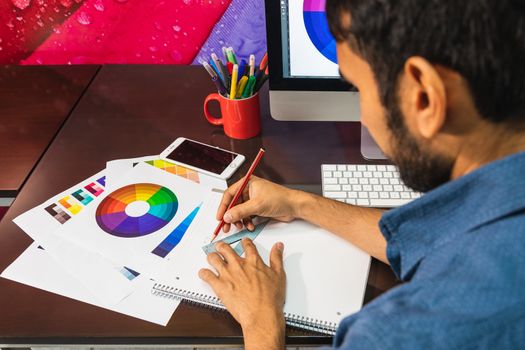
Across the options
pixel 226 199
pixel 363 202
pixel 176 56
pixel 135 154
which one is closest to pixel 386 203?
pixel 363 202

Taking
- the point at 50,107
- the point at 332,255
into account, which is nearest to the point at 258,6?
the point at 50,107

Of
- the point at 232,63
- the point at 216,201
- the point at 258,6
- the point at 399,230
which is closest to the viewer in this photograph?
the point at 399,230

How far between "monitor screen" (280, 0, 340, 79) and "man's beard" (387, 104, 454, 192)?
0.40 m

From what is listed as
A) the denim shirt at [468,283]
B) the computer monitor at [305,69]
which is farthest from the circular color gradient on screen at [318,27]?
the denim shirt at [468,283]

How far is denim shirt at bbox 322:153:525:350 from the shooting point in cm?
47

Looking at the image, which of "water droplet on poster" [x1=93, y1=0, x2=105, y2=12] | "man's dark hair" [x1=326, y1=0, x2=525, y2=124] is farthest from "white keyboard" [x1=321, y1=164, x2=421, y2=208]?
"water droplet on poster" [x1=93, y1=0, x2=105, y2=12]

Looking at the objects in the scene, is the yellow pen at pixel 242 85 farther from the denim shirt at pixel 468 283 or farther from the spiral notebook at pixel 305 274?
the denim shirt at pixel 468 283

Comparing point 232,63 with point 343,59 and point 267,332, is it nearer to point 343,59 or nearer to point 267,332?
point 343,59

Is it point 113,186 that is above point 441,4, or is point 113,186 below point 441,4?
below

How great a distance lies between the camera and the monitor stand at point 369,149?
1.07m

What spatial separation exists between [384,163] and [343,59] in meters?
0.46

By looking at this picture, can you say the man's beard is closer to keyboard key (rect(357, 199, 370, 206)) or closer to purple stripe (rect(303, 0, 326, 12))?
keyboard key (rect(357, 199, 370, 206))

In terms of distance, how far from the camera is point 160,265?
0.83m

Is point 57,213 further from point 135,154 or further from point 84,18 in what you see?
point 84,18
